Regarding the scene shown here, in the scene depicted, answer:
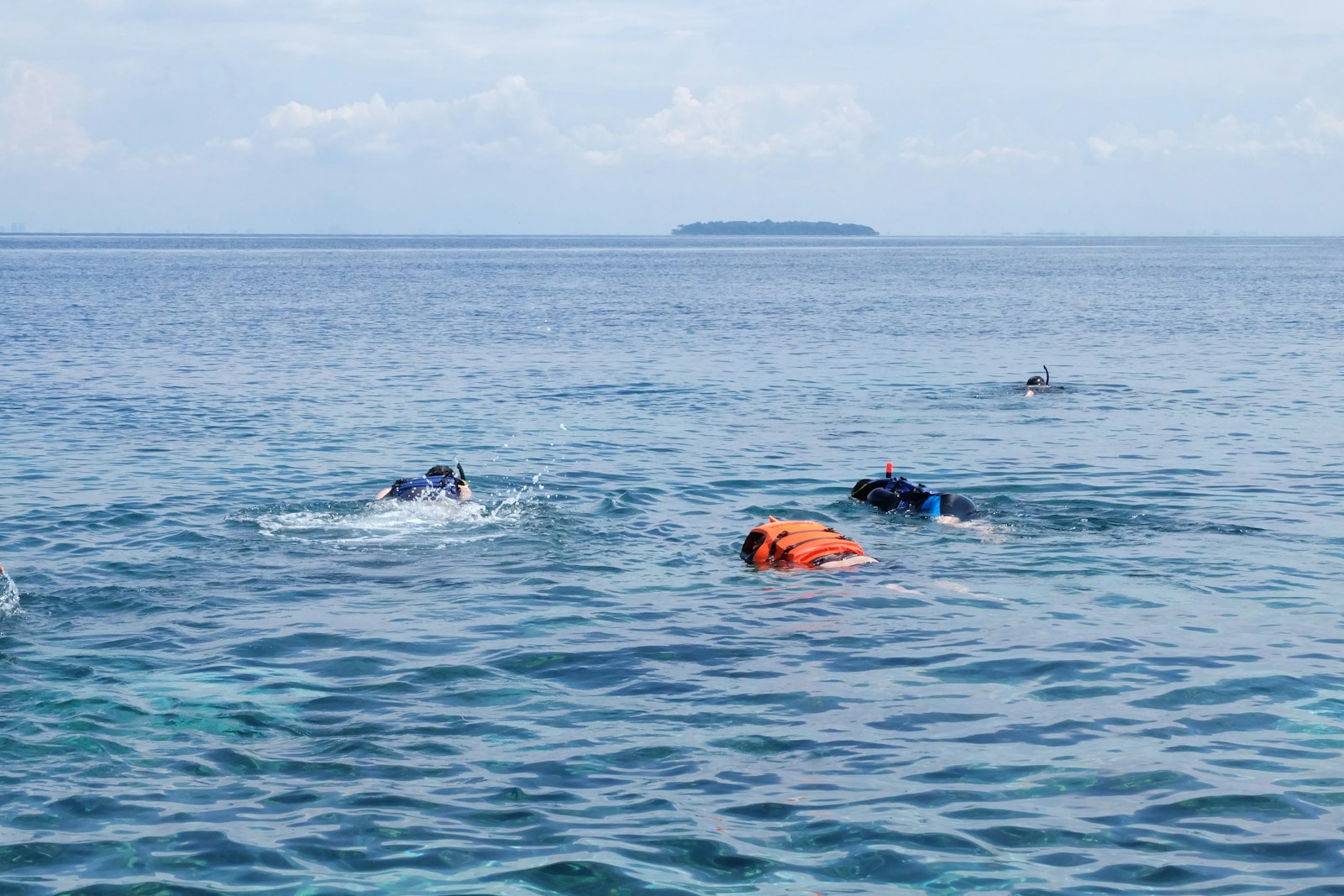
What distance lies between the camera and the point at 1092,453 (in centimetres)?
2736

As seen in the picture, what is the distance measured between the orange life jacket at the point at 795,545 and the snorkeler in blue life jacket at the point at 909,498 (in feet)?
9.10

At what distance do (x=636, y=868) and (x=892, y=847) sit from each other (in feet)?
6.39

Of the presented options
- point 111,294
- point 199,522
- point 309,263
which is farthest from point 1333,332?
point 309,263

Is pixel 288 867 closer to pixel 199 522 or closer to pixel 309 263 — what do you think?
pixel 199 522

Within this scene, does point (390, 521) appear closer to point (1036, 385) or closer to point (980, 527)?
point (980, 527)

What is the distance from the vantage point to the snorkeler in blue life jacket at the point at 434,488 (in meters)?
20.8

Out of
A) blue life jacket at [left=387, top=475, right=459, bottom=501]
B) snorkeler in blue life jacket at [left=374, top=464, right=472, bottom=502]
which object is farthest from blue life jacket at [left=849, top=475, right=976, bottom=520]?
blue life jacket at [left=387, top=475, right=459, bottom=501]

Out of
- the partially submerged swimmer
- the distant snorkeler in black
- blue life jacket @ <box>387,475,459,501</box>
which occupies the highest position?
the distant snorkeler in black

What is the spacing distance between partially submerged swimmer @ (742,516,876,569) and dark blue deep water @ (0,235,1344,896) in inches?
10.8

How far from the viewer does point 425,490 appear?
20.8 m

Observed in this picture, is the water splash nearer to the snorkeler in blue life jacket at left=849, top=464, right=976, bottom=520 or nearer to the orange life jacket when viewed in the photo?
the orange life jacket

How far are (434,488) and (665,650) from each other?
300 inches

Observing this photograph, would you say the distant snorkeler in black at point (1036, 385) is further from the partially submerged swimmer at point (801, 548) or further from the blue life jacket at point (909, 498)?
the partially submerged swimmer at point (801, 548)

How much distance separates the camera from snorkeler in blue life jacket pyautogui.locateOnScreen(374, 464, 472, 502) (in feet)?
68.4
